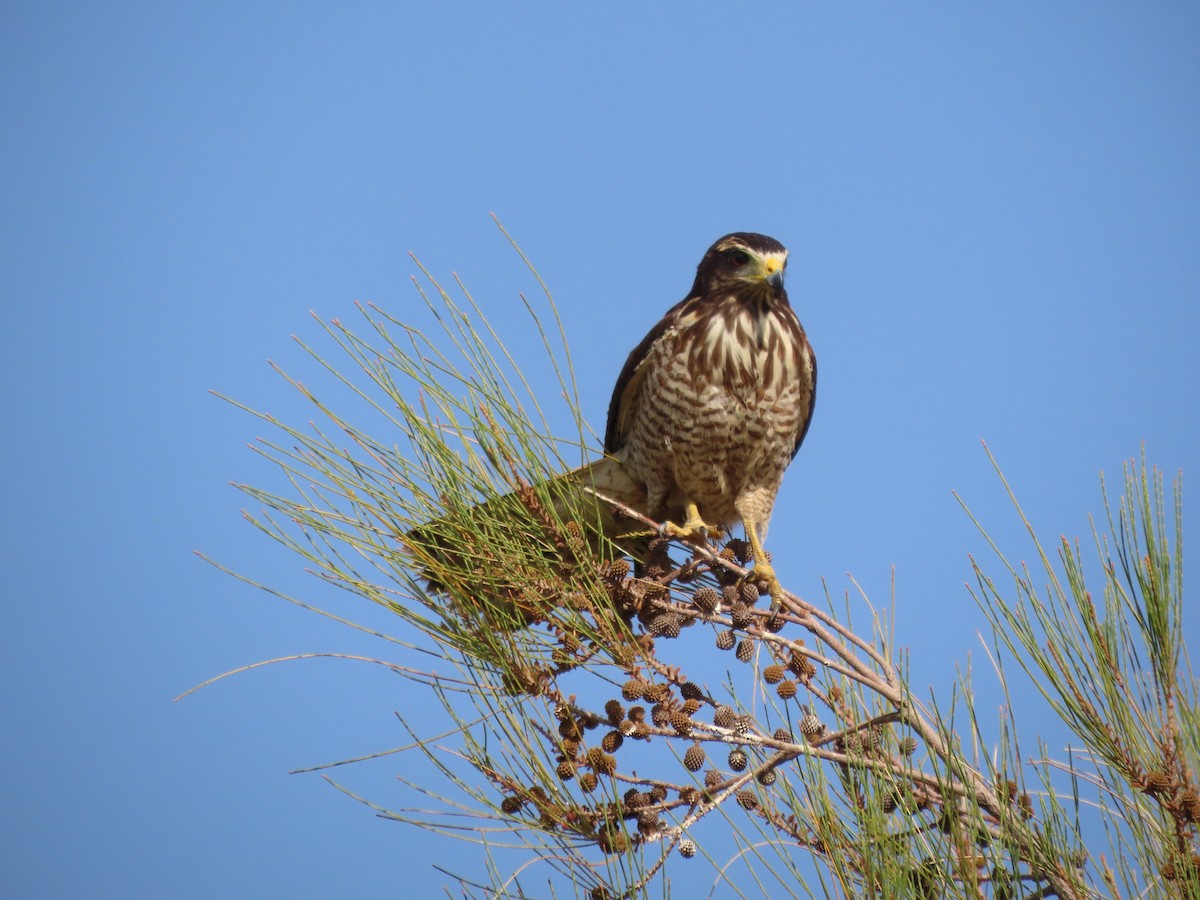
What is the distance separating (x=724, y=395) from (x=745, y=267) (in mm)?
514

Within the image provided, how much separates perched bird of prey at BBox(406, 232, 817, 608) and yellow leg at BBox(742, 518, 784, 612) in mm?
10

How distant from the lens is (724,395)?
165 inches

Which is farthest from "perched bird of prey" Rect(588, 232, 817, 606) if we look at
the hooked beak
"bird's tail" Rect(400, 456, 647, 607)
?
"bird's tail" Rect(400, 456, 647, 607)

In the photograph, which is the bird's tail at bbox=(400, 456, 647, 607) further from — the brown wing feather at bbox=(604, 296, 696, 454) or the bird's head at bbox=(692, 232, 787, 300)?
the bird's head at bbox=(692, 232, 787, 300)

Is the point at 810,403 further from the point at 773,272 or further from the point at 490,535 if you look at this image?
the point at 490,535

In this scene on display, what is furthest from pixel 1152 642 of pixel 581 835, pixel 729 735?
pixel 581 835

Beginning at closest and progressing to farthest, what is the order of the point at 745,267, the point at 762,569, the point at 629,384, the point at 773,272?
the point at 762,569 < the point at 773,272 < the point at 745,267 < the point at 629,384

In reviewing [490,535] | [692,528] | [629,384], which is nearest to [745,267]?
[629,384]

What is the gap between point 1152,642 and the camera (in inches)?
96.1

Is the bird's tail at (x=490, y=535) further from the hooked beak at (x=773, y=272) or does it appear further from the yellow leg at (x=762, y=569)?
the hooked beak at (x=773, y=272)

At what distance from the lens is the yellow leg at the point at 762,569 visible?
3.04 m

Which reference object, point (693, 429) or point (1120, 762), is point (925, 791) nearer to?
point (1120, 762)

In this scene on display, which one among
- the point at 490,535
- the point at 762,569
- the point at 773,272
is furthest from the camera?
the point at 773,272

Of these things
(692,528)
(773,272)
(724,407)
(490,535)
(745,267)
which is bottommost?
(490,535)
